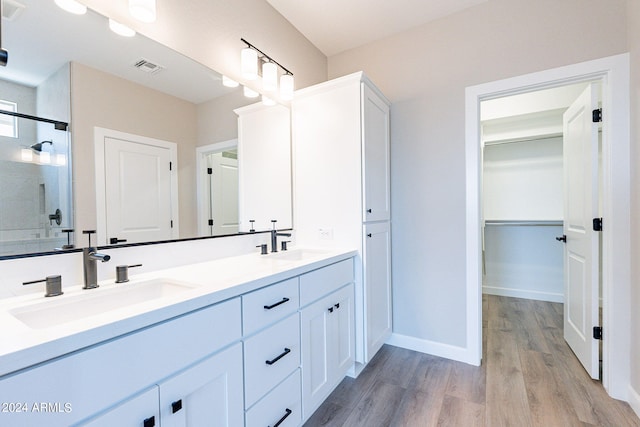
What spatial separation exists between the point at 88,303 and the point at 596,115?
2.94m

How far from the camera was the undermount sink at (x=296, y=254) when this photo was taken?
1.94m

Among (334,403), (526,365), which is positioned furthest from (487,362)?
(334,403)

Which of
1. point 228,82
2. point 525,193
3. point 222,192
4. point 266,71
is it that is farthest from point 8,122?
point 525,193

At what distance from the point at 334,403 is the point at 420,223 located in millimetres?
1444

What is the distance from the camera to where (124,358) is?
764 mm

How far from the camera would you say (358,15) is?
2.27m

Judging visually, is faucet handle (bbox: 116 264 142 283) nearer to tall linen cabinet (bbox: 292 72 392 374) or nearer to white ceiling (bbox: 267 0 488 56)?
tall linen cabinet (bbox: 292 72 392 374)

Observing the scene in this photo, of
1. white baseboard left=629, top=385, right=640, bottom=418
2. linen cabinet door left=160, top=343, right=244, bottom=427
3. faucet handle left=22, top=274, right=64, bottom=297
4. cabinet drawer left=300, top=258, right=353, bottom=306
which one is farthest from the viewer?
white baseboard left=629, top=385, right=640, bottom=418

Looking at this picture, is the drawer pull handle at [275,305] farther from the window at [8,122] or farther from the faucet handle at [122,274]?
the window at [8,122]

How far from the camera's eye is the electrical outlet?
2.13m

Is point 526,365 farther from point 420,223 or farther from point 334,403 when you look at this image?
point 334,403

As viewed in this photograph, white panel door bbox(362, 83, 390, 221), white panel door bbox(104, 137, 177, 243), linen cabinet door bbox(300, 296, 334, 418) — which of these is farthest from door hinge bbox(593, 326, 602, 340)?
white panel door bbox(104, 137, 177, 243)

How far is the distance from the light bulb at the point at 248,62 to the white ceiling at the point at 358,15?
58 centimetres

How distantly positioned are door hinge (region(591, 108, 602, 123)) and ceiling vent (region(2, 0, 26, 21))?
3008 mm
